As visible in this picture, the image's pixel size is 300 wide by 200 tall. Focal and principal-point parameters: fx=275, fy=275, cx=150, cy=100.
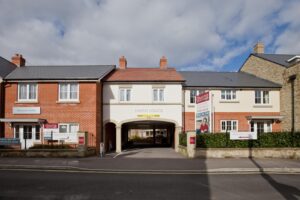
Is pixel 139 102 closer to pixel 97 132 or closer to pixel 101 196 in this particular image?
pixel 97 132

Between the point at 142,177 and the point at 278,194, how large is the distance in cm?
538

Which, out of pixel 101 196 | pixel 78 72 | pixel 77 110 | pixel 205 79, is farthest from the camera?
pixel 205 79

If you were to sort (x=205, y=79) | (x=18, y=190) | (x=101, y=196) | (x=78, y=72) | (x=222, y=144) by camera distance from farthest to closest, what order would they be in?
(x=205, y=79) < (x=78, y=72) < (x=222, y=144) < (x=18, y=190) < (x=101, y=196)

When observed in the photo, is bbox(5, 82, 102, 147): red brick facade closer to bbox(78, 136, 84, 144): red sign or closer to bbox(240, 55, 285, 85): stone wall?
bbox(78, 136, 84, 144): red sign

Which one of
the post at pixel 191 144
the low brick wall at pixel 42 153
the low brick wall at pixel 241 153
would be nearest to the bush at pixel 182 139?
the post at pixel 191 144

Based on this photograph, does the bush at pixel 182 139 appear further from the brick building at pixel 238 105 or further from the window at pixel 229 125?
the window at pixel 229 125

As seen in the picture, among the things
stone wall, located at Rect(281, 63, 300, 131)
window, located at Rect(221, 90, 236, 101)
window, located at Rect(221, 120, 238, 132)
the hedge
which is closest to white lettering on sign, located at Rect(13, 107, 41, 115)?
the hedge

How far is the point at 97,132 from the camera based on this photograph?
22.3m

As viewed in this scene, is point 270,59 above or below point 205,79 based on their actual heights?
above

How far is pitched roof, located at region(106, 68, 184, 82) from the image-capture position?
79.2ft

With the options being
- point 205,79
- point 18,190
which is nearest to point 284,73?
point 205,79

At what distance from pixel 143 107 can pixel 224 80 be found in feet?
29.5

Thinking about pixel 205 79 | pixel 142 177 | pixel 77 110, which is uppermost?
pixel 205 79

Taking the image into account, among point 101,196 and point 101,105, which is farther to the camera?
point 101,105
